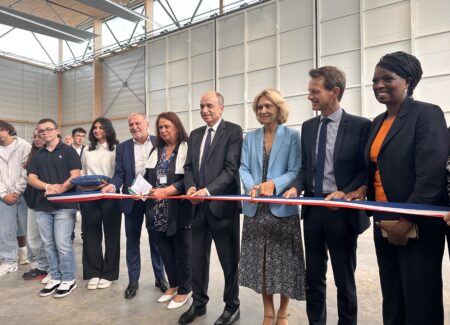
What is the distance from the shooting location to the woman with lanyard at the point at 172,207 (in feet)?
8.93

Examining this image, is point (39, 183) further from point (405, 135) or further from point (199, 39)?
point (199, 39)

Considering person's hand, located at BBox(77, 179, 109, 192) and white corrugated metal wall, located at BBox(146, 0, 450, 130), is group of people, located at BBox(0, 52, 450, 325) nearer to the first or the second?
person's hand, located at BBox(77, 179, 109, 192)

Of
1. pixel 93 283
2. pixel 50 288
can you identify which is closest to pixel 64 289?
pixel 50 288

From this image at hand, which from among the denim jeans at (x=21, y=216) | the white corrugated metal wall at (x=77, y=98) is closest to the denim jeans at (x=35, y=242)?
the denim jeans at (x=21, y=216)

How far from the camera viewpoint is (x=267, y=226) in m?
2.14

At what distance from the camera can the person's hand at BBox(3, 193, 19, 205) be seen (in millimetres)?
3641

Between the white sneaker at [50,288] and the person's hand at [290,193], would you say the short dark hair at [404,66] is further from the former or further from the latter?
the white sneaker at [50,288]

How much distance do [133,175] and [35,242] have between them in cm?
149

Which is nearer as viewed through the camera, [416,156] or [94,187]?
[416,156]

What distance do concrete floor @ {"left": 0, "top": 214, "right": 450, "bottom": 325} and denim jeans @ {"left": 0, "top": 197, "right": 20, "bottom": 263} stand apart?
0.31m

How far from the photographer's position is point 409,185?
60.2 inches

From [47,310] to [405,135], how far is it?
2969 millimetres

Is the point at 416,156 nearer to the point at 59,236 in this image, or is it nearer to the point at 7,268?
the point at 59,236

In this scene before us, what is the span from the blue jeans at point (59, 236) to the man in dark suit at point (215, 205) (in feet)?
4.36
